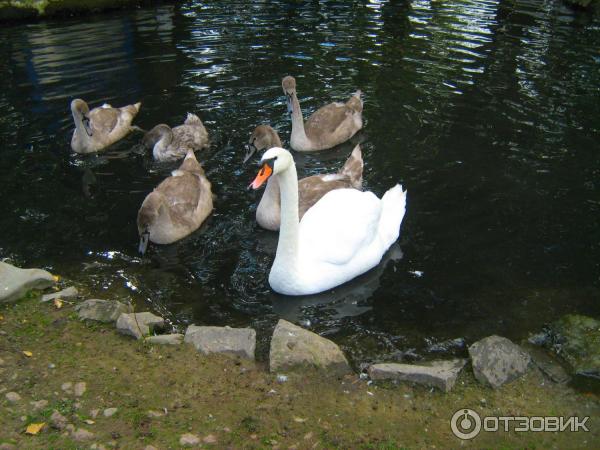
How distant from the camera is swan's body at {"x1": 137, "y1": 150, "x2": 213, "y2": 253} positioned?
7.48 meters

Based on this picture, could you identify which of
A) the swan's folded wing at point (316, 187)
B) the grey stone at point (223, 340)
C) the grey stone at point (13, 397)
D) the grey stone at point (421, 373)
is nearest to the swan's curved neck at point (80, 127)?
the swan's folded wing at point (316, 187)

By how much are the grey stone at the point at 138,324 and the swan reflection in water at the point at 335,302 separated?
1254mm

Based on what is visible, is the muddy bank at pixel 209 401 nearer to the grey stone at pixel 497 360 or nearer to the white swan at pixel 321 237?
the grey stone at pixel 497 360

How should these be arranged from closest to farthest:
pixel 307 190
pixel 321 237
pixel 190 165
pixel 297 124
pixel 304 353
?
pixel 304 353
pixel 321 237
pixel 307 190
pixel 190 165
pixel 297 124

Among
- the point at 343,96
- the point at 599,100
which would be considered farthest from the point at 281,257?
the point at 599,100

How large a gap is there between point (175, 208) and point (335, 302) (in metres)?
2.54

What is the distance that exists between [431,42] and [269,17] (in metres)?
4.56

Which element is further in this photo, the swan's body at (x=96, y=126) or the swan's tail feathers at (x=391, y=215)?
the swan's body at (x=96, y=126)

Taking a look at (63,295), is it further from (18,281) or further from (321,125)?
(321,125)

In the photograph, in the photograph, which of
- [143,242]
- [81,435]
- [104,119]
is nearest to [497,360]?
[81,435]

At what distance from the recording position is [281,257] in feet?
21.1

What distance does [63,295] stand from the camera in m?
5.98

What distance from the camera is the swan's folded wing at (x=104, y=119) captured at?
1016 cm

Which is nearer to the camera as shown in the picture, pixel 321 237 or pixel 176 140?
pixel 321 237
